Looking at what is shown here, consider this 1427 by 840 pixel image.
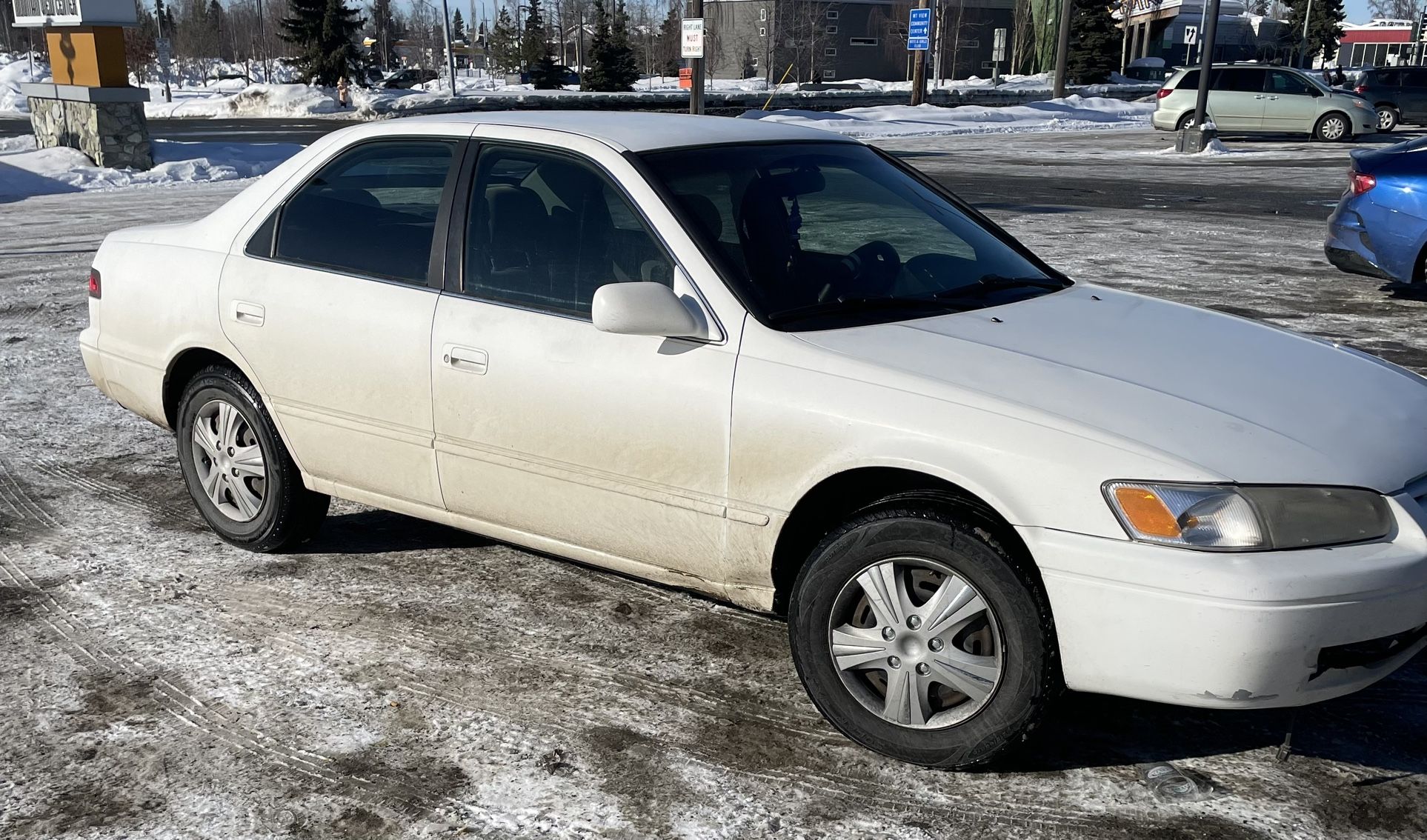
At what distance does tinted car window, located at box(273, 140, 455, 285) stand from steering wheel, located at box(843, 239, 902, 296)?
138 cm

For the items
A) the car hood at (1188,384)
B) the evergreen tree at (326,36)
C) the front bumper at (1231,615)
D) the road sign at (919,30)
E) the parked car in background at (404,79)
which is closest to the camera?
the front bumper at (1231,615)

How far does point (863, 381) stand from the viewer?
327cm

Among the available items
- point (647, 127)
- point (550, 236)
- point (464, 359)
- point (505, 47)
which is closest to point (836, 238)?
point (647, 127)

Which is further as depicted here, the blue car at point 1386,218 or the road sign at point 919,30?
the road sign at point 919,30

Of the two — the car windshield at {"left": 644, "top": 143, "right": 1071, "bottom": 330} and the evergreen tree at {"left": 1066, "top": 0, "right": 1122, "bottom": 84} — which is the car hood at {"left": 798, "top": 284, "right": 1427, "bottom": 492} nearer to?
the car windshield at {"left": 644, "top": 143, "right": 1071, "bottom": 330}

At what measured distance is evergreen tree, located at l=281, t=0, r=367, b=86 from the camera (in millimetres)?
60531

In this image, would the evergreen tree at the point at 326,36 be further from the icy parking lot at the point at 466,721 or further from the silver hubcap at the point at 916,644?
the silver hubcap at the point at 916,644

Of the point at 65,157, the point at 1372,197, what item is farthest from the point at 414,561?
the point at 65,157

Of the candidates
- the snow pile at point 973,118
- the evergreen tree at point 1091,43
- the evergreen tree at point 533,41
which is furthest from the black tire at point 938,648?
the evergreen tree at point 1091,43

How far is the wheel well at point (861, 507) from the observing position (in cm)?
310

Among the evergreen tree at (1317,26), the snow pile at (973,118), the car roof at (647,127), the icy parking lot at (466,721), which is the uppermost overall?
the evergreen tree at (1317,26)

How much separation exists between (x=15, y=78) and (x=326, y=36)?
16717 millimetres

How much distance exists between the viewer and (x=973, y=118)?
40000mm

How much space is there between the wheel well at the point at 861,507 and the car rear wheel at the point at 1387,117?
33.1 metres
